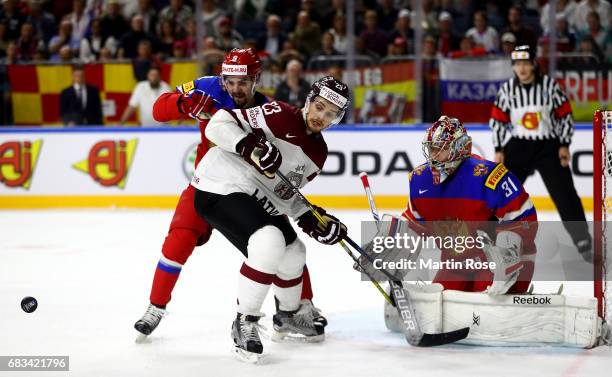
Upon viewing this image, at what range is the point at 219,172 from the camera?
3.86 m

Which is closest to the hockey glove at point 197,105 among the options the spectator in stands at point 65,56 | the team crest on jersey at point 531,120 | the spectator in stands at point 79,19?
the team crest on jersey at point 531,120

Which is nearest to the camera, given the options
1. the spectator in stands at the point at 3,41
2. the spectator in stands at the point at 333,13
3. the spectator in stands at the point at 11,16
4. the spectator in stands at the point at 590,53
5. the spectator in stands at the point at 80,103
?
the spectator in stands at the point at 590,53

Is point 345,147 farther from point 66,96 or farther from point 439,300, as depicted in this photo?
point 439,300

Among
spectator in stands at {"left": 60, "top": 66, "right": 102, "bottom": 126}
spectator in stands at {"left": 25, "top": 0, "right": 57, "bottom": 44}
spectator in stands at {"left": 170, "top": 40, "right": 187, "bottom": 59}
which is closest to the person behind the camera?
spectator in stands at {"left": 60, "top": 66, "right": 102, "bottom": 126}

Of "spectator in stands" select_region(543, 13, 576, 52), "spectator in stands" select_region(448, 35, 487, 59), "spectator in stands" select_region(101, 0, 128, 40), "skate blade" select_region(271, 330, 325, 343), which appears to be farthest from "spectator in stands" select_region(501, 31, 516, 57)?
"skate blade" select_region(271, 330, 325, 343)

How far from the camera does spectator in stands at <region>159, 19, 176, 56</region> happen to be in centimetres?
895

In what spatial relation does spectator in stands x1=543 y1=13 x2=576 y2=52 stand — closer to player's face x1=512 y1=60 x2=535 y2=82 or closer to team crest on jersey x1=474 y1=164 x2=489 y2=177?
player's face x1=512 y1=60 x2=535 y2=82

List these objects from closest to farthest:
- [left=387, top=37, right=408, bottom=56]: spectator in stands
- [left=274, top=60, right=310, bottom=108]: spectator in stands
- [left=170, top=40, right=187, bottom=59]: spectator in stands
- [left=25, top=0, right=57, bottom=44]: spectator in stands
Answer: [left=274, top=60, right=310, bottom=108]: spectator in stands → [left=387, top=37, right=408, bottom=56]: spectator in stands → [left=170, top=40, right=187, bottom=59]: spectator in stands → [left=25, top=0, right=57, bottom=44]: spectator in stands

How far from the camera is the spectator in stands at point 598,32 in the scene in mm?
8258

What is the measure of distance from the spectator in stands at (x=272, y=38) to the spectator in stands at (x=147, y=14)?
101cm

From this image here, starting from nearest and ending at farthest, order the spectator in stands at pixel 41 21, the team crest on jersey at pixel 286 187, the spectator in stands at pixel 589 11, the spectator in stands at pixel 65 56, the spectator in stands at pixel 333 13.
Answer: the team crest on jersey at pixel 286 187 → the spectator in stands at pixel 589 11 → the spectator in stands at pixel 65 56 → the spectator in stands at pixel 333 13 → the spectator in stands at pixel 41 21

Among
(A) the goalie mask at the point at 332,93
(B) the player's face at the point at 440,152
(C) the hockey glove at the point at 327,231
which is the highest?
(A) the goalie mask at the point at 332,93

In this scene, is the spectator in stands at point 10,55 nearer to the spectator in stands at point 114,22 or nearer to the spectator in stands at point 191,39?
the spectator in stands at point 114,22

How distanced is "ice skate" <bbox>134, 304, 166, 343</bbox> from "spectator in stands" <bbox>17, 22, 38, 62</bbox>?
5550 mm
